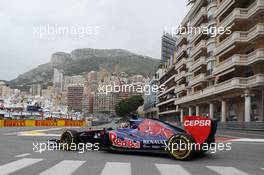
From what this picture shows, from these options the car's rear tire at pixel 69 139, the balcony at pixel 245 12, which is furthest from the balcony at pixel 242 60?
the car's rear tire at pixel 69 139

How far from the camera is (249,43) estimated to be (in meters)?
41.0

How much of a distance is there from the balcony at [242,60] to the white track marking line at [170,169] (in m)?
30.0

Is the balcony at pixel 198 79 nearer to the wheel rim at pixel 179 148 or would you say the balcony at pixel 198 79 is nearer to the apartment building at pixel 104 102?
the wheel rim at pixel 179 148

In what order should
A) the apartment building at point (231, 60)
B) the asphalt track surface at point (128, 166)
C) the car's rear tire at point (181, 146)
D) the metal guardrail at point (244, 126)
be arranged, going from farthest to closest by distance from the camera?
the apartment building at point (231, 60) → the metal guardrail at point (244, 126) → the car's rear tire at point (181, 146) → the asphalt track surface at point (128, 166)

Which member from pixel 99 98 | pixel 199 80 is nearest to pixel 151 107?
pixel 99 98

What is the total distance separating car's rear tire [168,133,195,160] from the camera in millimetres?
9797

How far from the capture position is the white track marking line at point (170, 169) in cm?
771

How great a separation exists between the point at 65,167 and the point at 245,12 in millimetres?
37239

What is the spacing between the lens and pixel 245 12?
40.9 meters

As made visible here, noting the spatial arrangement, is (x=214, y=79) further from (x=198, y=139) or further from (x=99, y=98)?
(x=99, y=98)

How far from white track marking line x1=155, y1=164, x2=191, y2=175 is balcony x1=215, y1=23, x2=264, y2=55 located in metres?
30.9

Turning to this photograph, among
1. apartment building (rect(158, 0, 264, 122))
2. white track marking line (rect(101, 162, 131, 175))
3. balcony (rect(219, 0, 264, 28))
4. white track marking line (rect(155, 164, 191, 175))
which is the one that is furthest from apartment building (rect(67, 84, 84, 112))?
white track marking line (rect(155, 164, 191, 175))

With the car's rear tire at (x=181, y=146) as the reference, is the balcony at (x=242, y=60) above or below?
above

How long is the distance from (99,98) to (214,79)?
144288mm
